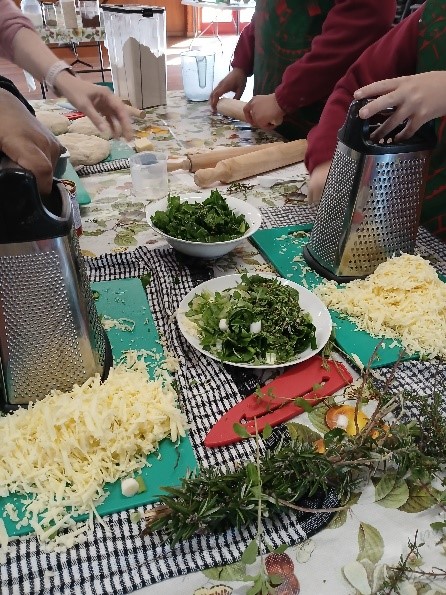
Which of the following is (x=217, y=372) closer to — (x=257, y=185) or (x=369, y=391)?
(x=369, y=391)

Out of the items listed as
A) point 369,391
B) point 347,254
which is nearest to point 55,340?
point 369,391

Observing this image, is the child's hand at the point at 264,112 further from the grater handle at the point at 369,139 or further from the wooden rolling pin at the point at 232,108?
the grater handle at the point at 369,139

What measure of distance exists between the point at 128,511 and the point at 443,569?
37 centimetres

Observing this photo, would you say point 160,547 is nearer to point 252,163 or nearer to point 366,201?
point 366,201

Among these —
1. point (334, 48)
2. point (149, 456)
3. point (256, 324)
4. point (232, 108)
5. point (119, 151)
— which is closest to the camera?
point (149, 456)

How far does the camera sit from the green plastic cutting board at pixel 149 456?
63cm

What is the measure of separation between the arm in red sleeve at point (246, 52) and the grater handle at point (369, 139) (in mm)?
1280

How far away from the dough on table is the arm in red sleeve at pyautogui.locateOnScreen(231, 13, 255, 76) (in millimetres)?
833

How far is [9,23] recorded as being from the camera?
55.6 inches

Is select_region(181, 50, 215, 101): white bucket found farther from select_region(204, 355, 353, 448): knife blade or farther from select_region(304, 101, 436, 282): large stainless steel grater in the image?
select_region(204, 355, 353, 448): knife blade

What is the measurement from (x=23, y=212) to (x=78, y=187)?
2.56 feet

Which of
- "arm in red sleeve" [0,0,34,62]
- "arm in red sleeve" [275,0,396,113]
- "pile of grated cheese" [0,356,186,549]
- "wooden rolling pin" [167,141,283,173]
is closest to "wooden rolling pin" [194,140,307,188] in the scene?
"wooden rolling pin" [167,141,283,173]

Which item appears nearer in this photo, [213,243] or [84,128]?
[213,243]

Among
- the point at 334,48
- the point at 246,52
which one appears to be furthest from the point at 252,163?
the point at 246,52
